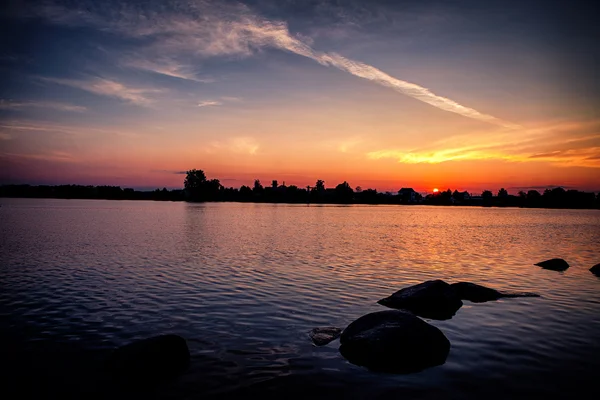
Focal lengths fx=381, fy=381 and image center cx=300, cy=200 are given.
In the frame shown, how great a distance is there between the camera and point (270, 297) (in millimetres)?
17438

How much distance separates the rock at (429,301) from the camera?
15461mm

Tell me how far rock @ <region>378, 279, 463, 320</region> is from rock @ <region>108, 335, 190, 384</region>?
9472 mm

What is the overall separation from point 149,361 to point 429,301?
36.3ft

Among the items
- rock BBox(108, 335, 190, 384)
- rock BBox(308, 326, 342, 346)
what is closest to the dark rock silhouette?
rock BBox(308, 326, 342, 346)

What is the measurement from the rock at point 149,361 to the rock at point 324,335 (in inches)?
153

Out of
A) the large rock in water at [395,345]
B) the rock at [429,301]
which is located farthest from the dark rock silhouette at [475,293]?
the large rock in water at [395,345]

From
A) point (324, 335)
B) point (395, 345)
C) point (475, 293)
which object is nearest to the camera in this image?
point (395, 345)

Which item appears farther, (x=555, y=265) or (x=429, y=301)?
(x=555, y=265)

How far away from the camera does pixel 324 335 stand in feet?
39.6

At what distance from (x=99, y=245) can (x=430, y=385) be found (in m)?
34.4

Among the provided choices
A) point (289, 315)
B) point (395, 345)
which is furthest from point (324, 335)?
point (289, 315)

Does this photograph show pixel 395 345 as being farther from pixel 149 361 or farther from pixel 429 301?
pixel 149 361

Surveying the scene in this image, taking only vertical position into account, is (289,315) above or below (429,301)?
below

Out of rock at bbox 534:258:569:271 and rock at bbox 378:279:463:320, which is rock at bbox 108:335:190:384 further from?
rock at bbox 534:258:569:271
